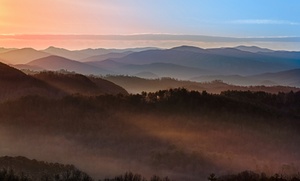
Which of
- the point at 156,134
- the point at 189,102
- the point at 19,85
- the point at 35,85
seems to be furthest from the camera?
the point at 35,85

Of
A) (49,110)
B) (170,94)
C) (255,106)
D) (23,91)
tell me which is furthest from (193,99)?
(23,91)

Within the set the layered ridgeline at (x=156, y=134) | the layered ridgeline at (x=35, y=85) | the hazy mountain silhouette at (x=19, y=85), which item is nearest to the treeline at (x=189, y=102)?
the layered ridgeline at (x=156, y=134)

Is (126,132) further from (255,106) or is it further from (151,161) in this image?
(255,106)

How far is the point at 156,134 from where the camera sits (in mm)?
99750

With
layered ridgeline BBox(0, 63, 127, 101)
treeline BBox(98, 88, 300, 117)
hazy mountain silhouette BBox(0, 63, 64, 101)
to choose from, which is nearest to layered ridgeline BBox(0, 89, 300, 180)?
treeline BBox(98, 88, 300, 117)

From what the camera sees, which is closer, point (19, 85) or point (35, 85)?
point (19, 85)

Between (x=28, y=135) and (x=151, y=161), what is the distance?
29362mm

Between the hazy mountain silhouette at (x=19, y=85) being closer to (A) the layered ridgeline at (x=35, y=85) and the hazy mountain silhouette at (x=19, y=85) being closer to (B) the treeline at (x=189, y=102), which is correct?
(A) the layered ridgeline at (x=35, y=85)

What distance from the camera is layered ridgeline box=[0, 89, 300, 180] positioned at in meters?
82.4

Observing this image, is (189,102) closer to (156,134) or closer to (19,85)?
(156,134)

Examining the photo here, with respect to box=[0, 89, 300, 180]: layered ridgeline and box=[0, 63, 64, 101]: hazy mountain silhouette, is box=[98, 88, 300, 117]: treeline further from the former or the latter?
box=[0, 63, 64, 101]: hazy mountain silhouette

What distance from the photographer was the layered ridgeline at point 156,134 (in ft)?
270

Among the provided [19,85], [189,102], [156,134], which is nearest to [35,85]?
[19,85]

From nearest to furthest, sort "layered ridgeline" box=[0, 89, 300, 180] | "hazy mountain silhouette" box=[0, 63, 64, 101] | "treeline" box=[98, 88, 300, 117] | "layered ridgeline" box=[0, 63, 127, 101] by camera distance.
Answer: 1. "layered ridgeline" box=[0, 89, 300, 180]
2. "treeline" box=[98, 88, 300, 117]
3. "hazy mountain silhouette" box=[0, 63, 64, 101]
4. "layered ridgeline" box=[0, 63, 127, 101]
